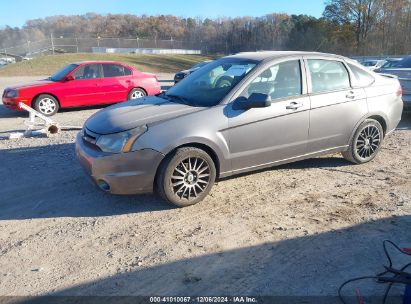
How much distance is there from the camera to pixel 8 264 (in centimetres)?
347

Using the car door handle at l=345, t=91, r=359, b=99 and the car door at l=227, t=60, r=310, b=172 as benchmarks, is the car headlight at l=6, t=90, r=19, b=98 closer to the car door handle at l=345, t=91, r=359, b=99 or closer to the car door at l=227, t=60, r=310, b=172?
the car door at l=227, t=60, r=310, b=172

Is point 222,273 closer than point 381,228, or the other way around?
point 222,273

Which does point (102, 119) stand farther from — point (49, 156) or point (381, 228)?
point (381, 228)

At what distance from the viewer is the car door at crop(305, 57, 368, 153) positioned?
17.2ft

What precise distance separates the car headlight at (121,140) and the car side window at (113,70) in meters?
7.90

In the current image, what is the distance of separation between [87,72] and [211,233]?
8766 mm

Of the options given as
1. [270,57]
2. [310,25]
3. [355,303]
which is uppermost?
[310,25]

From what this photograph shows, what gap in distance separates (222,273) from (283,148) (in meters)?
2.27

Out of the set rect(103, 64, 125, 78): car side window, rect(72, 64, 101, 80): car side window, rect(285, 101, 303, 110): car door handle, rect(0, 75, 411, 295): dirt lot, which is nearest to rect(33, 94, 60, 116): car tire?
rect(72, 64, 101, 80): car side window

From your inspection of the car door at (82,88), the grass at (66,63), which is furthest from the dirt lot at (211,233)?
the grass at (66,63)

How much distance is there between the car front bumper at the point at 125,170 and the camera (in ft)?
13.8

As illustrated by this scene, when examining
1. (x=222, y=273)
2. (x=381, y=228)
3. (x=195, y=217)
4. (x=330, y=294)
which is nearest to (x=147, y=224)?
(x=195, y=217)

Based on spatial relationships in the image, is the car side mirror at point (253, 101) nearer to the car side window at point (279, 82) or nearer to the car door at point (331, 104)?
the car side window at point (279, 82)

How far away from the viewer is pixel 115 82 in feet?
38.7
